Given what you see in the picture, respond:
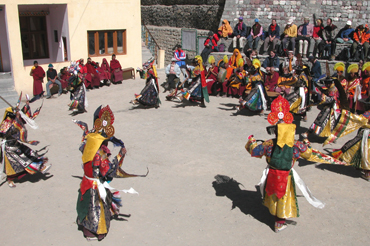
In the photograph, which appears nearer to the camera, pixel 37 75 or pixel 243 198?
pixel 243 198

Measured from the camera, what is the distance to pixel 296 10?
17.3m

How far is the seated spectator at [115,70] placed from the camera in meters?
14.5

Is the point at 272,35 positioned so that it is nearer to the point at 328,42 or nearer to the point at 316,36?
the point at 316,36

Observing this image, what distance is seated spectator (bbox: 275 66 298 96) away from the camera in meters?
9.20

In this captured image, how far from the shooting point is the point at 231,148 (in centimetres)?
799

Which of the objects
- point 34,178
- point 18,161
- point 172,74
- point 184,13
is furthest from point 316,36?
point 18,161

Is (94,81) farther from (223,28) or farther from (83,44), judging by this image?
(223,28)

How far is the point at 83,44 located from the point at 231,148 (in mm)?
8876

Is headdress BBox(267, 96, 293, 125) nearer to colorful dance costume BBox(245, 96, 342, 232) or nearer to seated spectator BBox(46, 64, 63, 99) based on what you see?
colorful dance costume BBox(245, 96, 342, 232)

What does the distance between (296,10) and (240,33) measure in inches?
119

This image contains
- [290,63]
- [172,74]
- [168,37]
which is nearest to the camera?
[290,63]

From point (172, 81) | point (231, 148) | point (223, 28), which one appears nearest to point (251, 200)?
point (231, 148)

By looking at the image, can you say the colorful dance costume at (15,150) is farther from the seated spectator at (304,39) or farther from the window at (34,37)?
the seated spectator at (304,39)

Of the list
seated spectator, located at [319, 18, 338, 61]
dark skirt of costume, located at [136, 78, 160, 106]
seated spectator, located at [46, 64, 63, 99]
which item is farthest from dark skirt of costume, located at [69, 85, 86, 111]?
seated spectator, located at [319, 18, 338, 61]
